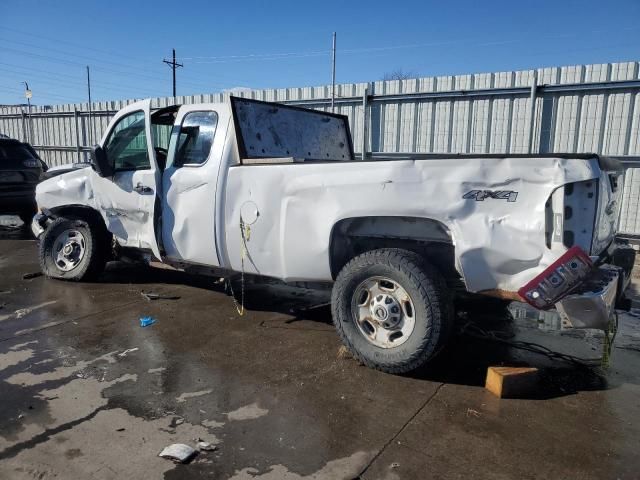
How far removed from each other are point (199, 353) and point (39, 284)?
3.39 m

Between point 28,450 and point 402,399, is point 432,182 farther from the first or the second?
point 28,450

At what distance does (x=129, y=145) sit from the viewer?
566 centimetres

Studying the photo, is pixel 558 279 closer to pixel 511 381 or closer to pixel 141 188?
pixel 511 381

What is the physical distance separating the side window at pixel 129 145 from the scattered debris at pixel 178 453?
335cm

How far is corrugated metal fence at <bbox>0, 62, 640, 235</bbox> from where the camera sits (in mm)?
8547

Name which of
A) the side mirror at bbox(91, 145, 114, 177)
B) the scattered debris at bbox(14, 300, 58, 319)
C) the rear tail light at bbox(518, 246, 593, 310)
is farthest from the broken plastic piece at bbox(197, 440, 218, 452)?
the side mirror at bbox(91, 145, 114, 177)

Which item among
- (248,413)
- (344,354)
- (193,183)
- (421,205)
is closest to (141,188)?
(193,183)

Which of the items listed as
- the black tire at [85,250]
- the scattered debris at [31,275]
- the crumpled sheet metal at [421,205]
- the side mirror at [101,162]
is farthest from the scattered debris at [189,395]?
the scattered debris at [31,275]

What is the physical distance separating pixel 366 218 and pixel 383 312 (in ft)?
2.37

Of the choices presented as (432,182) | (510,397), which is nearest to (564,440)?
(510,397)

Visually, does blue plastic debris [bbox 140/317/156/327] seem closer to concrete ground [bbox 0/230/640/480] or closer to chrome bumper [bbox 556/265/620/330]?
concrete ground [bbox 0/230/640/480]

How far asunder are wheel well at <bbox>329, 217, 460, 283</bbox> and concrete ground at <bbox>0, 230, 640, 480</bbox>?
81cm

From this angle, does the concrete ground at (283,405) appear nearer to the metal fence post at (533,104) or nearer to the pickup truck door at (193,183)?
the pickup truck door at (193,183)

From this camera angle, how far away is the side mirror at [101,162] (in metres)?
5.55
